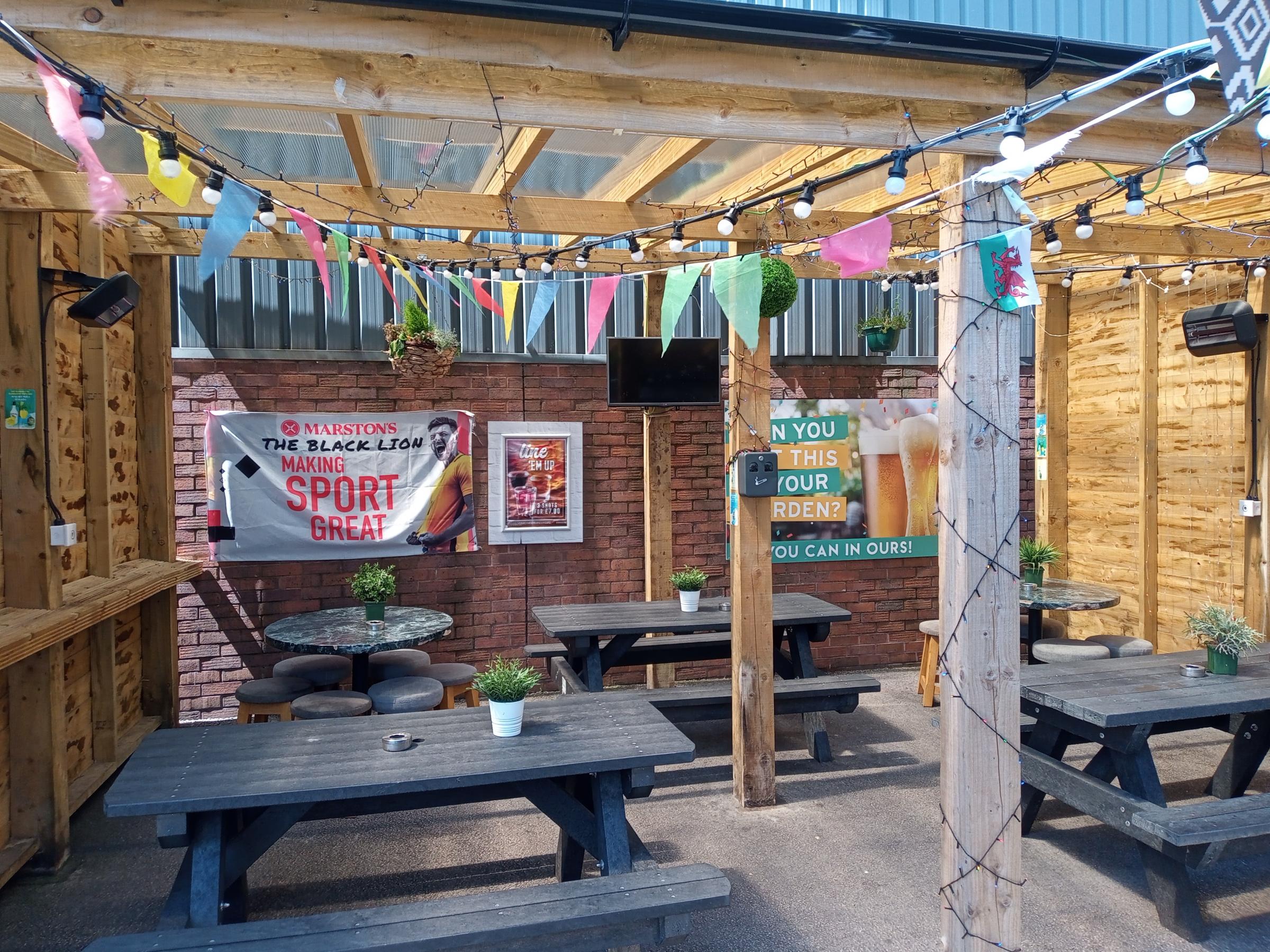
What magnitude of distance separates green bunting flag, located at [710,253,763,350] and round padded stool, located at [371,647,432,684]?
115 inches

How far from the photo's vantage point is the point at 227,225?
249 centimetres

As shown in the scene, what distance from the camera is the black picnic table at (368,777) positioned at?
9.43ft

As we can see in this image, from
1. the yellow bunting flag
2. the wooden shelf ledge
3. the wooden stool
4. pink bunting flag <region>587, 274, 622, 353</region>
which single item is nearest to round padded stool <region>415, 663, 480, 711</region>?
the wooden shelf ledge

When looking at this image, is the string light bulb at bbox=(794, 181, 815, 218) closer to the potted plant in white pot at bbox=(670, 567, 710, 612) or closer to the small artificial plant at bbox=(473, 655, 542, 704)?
the small artificial plant at bbox=(473, 655, 542, 704)

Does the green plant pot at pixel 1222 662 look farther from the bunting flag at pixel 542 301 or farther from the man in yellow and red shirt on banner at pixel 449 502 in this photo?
the man in yellow and red shirt on banner at pixel 449 502

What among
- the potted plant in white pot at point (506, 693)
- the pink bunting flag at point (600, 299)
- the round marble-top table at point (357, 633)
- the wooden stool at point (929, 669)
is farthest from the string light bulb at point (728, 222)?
the wooden stool at point (929, 669)

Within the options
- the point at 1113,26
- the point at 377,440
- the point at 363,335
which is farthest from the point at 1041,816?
the point at 363,335

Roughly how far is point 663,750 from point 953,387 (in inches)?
59.8

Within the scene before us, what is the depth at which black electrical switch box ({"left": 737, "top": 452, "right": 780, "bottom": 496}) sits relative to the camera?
4.30 m

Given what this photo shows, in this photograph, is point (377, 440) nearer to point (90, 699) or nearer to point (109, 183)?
point (90, 699)

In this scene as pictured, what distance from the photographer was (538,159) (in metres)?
4.55

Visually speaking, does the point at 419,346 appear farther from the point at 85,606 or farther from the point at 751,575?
the point at 751,575

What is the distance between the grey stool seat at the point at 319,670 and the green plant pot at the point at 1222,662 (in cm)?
436

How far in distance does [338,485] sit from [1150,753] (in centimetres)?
479
